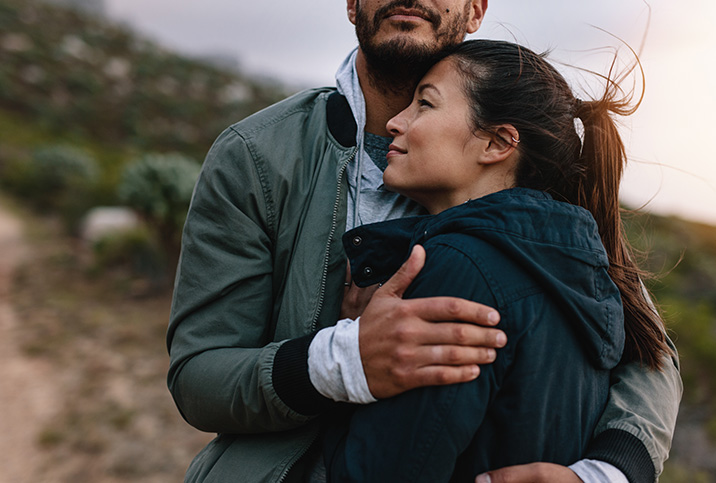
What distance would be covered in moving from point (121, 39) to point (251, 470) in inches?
1255

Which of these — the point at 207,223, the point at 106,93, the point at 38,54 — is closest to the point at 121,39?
the point at 38,54

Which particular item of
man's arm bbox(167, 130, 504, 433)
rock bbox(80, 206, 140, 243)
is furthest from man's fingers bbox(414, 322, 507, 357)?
rock bbox(80, 206, 140, 243)

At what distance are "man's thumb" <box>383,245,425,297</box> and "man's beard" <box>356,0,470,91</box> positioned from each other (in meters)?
0.86

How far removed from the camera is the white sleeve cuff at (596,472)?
1.33 metres

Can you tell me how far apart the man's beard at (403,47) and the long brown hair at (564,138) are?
131mm

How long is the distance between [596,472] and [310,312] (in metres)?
0.87

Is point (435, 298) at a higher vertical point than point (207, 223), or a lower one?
lower

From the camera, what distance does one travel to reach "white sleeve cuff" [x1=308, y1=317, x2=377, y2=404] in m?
1.26

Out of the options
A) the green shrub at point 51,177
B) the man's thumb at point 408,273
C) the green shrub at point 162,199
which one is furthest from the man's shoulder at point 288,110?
the green shrub at point 51,177

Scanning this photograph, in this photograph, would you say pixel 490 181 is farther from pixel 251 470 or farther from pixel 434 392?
pixel 251 470

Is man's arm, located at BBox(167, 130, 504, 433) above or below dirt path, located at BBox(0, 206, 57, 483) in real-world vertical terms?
above

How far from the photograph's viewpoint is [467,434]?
1177 mm

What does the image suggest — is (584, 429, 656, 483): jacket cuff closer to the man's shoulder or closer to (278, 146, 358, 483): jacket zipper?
(278, 146, 358, 483): jacket zipper

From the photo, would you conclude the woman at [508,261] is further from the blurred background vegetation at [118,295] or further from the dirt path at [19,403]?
the dirt path at [19,403]
